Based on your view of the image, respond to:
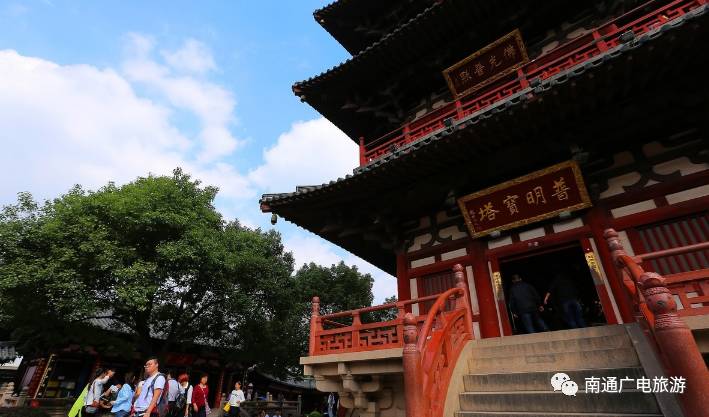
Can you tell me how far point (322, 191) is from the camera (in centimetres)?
795

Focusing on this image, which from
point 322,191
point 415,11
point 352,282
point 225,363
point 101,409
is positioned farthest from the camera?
point 352,282

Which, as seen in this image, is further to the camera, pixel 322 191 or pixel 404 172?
pixel 322 191

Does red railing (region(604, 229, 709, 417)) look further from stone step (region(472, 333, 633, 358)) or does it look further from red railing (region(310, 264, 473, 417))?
red railing (region(310, 264, 473, 417))

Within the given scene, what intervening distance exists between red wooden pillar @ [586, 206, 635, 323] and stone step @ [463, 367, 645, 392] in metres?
2.03

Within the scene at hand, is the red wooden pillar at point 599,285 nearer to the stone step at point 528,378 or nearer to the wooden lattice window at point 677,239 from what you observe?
the wooden lattice window at point 677,239

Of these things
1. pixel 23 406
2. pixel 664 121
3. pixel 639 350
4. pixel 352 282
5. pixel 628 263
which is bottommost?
pixel 23 406

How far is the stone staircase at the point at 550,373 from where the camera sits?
404 cm

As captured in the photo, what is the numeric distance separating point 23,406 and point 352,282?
21.7m

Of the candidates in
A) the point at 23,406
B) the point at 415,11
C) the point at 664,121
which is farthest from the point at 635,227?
the point at 23,406

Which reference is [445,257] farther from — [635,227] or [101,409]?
[101,409]

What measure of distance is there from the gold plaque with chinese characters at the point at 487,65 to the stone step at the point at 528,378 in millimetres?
7078

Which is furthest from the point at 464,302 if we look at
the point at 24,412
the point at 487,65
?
the point at 24,412

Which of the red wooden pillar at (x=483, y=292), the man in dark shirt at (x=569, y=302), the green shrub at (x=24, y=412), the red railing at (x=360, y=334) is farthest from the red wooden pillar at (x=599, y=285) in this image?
the green shrub at (x=24, y=412)

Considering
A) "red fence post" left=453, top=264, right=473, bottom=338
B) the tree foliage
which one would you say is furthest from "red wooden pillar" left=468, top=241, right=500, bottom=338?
the tree foliage
